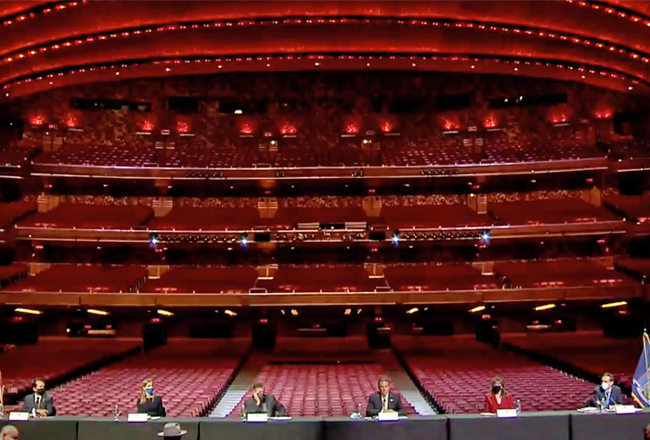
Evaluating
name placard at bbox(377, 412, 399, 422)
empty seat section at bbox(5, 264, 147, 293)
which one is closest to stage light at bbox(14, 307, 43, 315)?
empty seat section at bbox(5, 264, 147, 293)

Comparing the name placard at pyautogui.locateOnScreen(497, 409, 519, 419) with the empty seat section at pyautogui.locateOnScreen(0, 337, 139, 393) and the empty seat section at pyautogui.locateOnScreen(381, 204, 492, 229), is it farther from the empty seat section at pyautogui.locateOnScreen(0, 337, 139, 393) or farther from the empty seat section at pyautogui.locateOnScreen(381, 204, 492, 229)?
the empty seat section at pyautogui.locateOnScreen(381, 204, 492, 229)

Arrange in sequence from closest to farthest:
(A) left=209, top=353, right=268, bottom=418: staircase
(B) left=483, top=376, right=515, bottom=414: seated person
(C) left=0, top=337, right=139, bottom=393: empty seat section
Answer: (B) left=483, top=376, right=515, bottom=414: seated person → (A) left=209, top=353, right=268, bottom=418: staircase → (C) left=0, top=337, right=139, bottom=393: empty seat section

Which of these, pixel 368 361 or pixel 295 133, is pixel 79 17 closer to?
pixel 295 133

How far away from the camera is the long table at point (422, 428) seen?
5.46 metres

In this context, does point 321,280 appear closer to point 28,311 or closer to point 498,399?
point 28,311

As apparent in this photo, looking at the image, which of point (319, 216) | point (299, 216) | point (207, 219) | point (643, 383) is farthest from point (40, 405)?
point (319, 216)

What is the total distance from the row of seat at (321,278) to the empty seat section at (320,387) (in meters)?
4.36

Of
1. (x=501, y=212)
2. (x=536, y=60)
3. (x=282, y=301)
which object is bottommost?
→ (x=282, y=301)

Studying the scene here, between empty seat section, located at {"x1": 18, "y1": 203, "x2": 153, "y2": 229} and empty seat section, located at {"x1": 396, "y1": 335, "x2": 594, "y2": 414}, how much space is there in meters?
13.3

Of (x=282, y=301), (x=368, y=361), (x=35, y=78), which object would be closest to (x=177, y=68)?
(x=35, y=78)

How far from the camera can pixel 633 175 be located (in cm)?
2620

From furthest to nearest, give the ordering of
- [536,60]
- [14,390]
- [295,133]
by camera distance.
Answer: [295,133], [536,60], [14,390]

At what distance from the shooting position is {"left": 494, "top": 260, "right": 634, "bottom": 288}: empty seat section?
23.0 metres

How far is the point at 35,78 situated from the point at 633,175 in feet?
86.4
